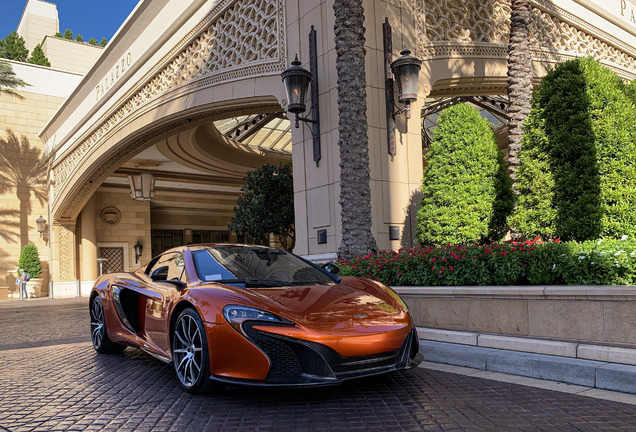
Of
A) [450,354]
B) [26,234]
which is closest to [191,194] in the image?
[26,234]

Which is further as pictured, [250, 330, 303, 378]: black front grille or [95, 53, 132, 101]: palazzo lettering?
[95, 53, 132, 101]: palazzo lettering

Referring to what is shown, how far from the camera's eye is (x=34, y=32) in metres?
Result: 49.3

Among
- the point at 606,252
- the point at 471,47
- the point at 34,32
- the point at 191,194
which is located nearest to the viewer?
the point at 606,252

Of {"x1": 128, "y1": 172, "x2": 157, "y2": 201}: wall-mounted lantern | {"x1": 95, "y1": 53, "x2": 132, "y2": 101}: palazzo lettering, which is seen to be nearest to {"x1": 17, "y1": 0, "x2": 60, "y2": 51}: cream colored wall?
{"x1": 95, "y1": 53, "x2": 132, "y2": 101}: palazzo lettering

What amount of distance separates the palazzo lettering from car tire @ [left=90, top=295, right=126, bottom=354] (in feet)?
42.9

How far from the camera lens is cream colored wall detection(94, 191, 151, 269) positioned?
25.4 metres

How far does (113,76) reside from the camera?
19000 millimetres

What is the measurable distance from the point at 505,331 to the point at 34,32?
2187 inches

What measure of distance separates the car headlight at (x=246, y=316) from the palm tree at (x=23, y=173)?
24.5 m

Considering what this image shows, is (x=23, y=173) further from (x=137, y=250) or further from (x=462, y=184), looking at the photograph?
(x=462, y=184)

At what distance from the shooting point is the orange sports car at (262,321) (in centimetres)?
365

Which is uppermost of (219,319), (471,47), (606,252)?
(471,47)

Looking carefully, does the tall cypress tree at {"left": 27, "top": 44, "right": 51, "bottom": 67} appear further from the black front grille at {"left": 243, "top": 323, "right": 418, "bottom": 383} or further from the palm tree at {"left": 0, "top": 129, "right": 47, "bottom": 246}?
the black front grille at {"left": 243, "top": 323, "right": 418, "bottom": 383}

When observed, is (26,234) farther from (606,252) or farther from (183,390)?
(606,252)
